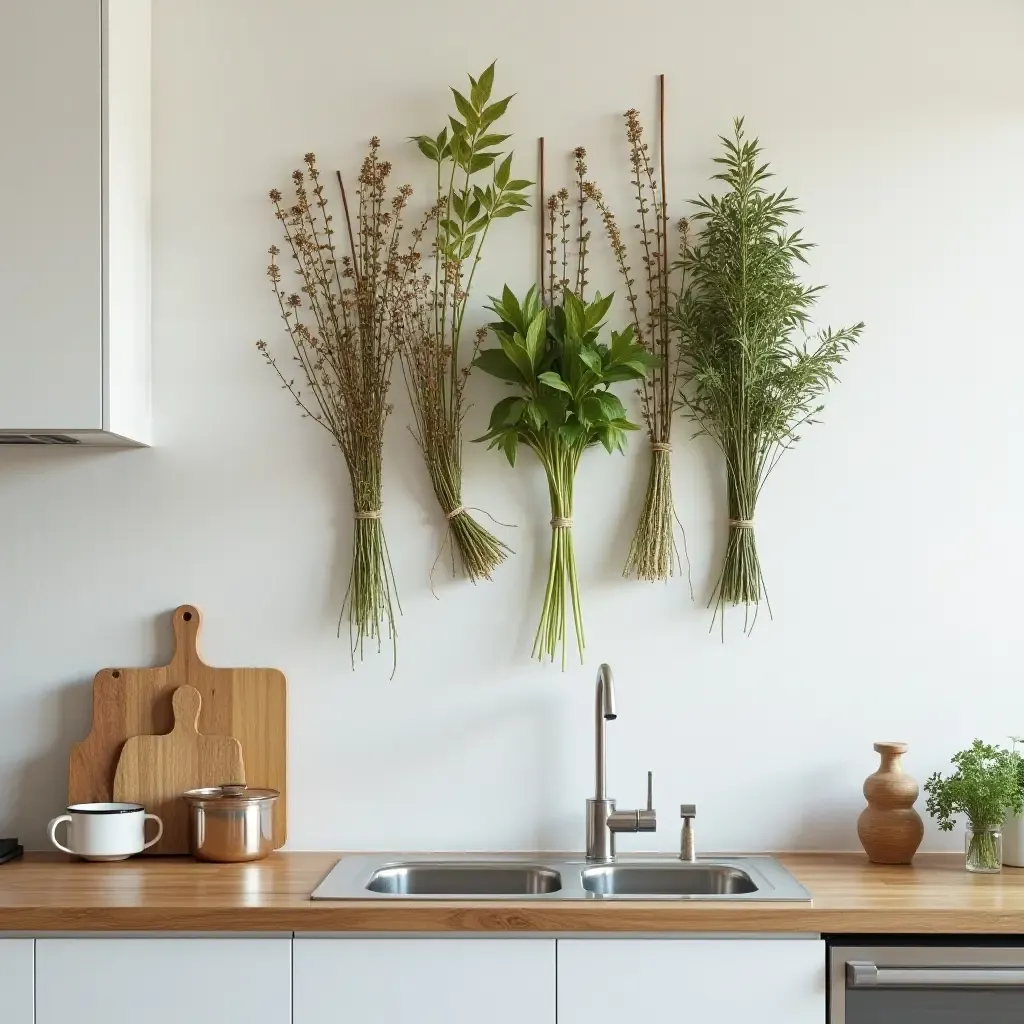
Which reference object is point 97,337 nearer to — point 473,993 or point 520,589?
point 520,589

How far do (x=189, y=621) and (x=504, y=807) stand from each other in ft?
2.53

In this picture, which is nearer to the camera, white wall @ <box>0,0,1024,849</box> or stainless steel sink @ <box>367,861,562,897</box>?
stainless steel sink @ <box>367,861,562,897</box>

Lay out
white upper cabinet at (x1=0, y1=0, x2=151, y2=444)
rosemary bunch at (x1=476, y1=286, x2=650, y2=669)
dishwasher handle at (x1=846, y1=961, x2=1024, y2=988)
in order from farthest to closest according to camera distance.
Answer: rosemary bunch at (x1=476, y1=286, x2=650, y2=669), white upper cabinet at (x1=0, y1=0, x2=151, y2=444), dishwasher handle at (x1=846, y1=961, x2=1024, y2=988)

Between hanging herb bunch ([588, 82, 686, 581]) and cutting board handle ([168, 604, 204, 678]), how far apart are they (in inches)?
36.1

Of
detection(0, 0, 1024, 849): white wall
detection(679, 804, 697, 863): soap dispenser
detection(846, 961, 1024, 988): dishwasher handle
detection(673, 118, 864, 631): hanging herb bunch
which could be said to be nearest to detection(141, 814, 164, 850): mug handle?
detection(0, 0, 1024, 849): white wall

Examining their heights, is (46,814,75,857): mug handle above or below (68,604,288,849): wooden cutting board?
below

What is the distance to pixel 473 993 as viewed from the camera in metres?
2.02

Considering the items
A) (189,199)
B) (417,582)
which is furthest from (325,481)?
(189,199)

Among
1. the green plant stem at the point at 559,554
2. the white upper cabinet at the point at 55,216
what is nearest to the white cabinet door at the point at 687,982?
the green plant stem at the point at 559,554

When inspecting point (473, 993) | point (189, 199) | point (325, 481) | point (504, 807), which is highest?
point (189, 199)

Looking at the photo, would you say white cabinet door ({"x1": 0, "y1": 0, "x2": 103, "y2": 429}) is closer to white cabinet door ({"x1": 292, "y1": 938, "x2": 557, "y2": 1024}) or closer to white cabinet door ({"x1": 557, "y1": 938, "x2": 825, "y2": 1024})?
white cabinet door ({"x1": 292, "y1": 938, "x2": 557, "y2": 1024})

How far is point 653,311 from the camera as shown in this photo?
101 inches

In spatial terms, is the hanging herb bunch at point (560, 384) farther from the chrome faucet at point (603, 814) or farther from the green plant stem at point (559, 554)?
the chrome faucet at point (603, 814)

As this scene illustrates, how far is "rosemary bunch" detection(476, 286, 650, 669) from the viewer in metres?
2.44
